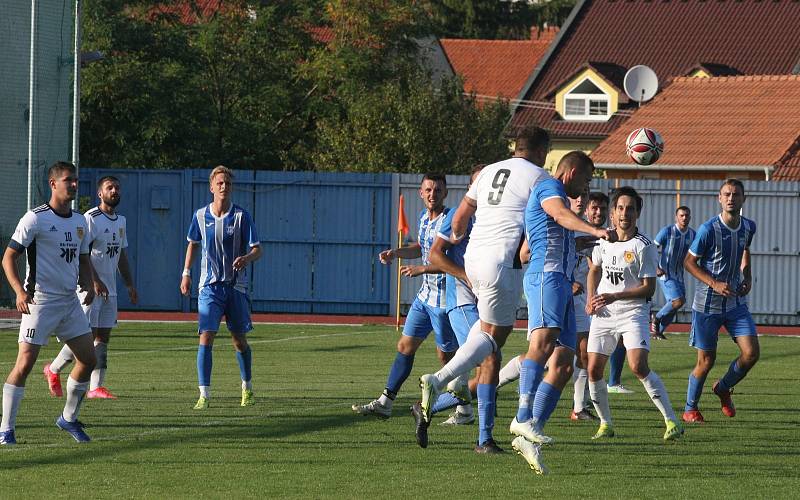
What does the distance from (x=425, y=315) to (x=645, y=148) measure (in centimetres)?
572

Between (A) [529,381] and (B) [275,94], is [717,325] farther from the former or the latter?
(B) [275,94]

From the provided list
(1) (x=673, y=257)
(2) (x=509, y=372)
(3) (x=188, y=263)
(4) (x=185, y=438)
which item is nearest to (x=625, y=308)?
(2) (x=509, y=372)

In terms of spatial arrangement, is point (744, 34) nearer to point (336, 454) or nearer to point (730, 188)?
point (730, 188)

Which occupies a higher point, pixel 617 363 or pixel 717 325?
pixel 717 325

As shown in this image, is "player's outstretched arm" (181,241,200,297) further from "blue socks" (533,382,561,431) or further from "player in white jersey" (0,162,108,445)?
"blue socks" (533,382,561,431)

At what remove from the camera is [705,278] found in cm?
1266

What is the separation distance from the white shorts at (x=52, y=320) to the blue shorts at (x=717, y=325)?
5.51m

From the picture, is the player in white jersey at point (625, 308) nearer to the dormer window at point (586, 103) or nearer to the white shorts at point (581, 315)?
the white shorts at point (581, 315)

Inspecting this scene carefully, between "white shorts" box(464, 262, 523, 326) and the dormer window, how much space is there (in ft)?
144

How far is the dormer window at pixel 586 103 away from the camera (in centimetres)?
5328

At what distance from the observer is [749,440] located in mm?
11281

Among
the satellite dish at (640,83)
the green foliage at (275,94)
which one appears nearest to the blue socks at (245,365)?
the green foliage at (275,94)

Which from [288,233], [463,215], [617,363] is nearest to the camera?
[463,215]

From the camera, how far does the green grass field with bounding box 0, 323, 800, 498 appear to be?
878 centimetres
